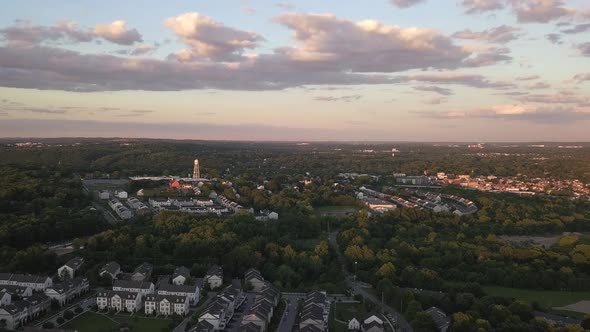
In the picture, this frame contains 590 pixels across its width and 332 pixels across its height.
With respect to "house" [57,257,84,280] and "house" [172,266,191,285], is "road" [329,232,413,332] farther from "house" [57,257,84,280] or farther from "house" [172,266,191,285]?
"house" [57,257,84,280]

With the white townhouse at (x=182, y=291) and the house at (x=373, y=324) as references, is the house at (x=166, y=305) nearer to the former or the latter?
the white townhouse at (x=182, y=291)

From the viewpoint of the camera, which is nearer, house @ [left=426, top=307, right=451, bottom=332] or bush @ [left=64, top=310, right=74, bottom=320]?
house @ [left=426, top=307, right=451, bottom=332]

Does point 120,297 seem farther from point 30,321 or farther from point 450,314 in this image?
point 450,314

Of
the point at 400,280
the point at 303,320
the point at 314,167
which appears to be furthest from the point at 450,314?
the point at 314,167

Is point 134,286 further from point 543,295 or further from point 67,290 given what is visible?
point 543,295

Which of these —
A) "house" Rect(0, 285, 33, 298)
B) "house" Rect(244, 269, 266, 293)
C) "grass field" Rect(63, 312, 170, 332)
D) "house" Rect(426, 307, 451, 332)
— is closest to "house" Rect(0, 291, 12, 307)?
"house" Rect(0, 285, 33, 298)
